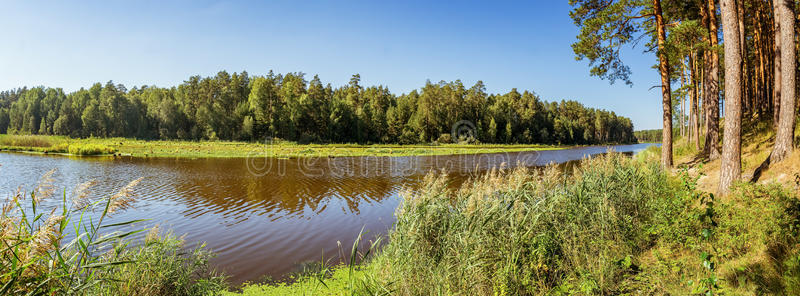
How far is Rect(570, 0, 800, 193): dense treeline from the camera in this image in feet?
26.6

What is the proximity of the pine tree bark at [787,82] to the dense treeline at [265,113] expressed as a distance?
5847 centimetres

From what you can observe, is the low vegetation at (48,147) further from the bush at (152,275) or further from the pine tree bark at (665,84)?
the pine tree bark at (665,84)

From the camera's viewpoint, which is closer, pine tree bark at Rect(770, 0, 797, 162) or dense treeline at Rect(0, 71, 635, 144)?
pine tree bark at Rect(770, 0, 797, 162)

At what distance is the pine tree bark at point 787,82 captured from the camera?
8.07 meters

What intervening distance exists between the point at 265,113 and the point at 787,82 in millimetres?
65908

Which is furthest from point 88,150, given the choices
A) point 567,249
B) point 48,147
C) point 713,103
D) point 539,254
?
point 713,103

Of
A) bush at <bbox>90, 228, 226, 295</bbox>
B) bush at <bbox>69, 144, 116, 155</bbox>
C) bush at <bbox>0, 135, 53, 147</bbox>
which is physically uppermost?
bush at <bbox>0, 135, 53, 147</bbox>

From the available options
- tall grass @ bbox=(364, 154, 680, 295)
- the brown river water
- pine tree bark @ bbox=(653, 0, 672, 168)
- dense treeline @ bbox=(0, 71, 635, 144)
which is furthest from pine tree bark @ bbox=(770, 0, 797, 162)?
dense treeline @ bbox=(0, 71, 635, 144)

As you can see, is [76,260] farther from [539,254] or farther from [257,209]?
[257,209]

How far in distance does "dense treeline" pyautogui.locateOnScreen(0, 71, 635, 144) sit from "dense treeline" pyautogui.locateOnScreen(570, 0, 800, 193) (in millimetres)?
51661

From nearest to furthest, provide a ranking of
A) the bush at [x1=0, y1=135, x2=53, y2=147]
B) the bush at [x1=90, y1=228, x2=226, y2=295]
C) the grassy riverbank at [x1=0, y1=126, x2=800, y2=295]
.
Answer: the bush at [x1=90, y1=228, x2=226, y2=295] → the grassy riverbank at [x1=0, y1=126, x2=800, y2=295] → the bush at [x1=0, y1=135, x2=53, y2=147]

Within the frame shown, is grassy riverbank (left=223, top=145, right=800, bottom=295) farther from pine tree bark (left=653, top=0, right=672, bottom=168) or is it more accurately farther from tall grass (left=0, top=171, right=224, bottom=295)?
pine tree bark (left=653, top=0, right=672, bottom=168)

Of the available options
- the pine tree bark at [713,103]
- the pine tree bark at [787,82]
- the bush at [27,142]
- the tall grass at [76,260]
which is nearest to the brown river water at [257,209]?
the tall grass at [76,260]

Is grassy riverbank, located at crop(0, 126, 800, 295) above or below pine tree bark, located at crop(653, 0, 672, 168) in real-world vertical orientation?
Answer: below
